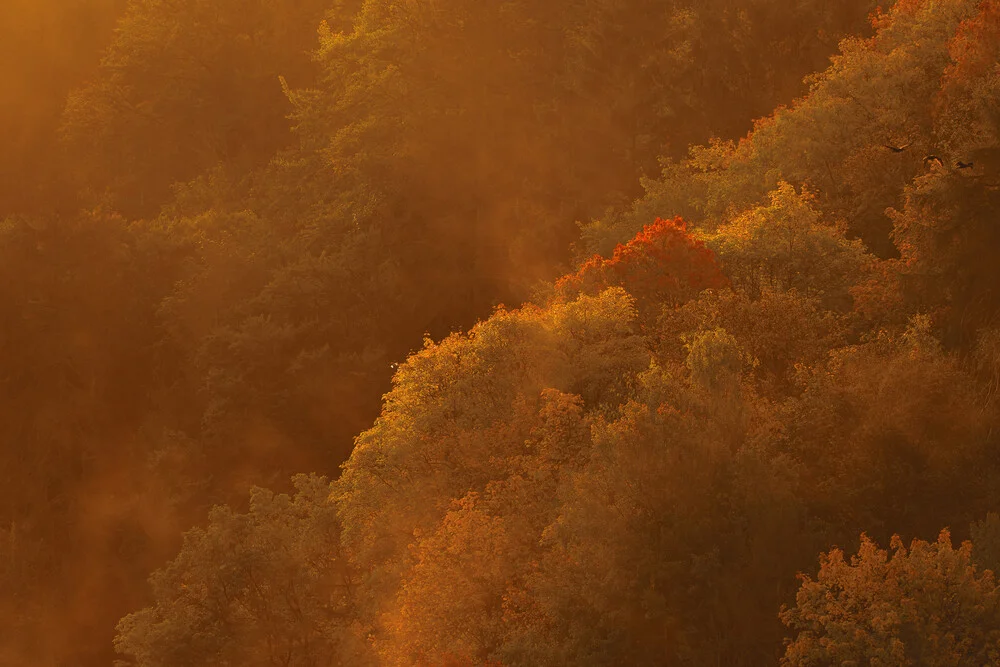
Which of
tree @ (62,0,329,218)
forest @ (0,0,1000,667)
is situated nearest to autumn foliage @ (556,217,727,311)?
forest @ (0,0,1000,667)

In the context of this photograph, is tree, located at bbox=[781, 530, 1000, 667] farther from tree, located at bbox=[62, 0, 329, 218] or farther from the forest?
tree, located at bbox=[62, 0, 329, 218]

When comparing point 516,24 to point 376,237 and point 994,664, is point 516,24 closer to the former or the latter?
point 376,237

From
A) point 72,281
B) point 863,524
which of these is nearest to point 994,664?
point 863,524

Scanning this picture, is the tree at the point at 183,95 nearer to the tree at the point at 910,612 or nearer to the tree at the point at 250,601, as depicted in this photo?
the tree at the point at 250,601

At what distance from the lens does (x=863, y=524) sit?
1133 inches

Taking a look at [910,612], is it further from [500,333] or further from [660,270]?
[660,270]

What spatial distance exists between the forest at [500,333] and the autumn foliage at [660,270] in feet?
0.51

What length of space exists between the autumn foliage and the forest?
0.16 meters

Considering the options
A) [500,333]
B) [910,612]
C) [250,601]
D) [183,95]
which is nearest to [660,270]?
[500,333]

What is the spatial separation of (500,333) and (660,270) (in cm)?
612

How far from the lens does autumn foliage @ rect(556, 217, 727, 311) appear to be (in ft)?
124

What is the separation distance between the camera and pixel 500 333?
36.6 m

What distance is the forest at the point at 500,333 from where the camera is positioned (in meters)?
28.0

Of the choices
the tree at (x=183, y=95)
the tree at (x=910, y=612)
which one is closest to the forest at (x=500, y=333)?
the tree at (x=910, y=612)
